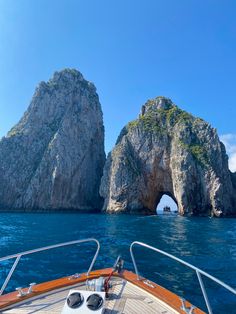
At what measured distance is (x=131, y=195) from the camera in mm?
76250

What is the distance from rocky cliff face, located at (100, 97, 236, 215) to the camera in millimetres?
69812

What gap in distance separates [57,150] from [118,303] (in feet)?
284

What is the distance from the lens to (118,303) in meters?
5.43

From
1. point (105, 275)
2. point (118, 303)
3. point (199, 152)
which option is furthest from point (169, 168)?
point (118, 303)

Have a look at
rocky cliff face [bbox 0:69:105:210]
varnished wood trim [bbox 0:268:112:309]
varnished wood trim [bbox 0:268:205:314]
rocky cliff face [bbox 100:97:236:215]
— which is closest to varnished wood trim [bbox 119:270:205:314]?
varnished wood trim [bbox 0:268:205:314]

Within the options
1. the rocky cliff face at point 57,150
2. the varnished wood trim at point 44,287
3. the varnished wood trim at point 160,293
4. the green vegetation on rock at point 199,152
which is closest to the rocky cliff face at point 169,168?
the green vegetation on rock at point 199,152

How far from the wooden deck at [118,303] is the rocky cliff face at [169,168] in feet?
214

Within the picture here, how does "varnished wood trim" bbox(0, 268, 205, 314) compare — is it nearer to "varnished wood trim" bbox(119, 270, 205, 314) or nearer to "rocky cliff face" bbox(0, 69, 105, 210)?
"varnished wood trim" bbox(119, 270, 205, 314)

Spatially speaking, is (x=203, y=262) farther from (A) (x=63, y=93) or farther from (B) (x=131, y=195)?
(A) (x=63, y=93)

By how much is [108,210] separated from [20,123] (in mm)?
51420

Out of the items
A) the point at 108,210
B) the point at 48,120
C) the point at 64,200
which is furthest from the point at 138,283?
A: the point at 48,120

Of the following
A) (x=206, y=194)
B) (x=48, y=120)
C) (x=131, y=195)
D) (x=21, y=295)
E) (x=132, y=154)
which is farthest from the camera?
(x=48, y=120)

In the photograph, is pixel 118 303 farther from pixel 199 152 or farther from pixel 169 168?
pixel 169 168

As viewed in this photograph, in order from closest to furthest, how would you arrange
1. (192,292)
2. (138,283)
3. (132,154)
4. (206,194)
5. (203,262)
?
1. (138,283)
2. (192,292)
3. (203,262)
4. (206,194)
5. (132,154)
